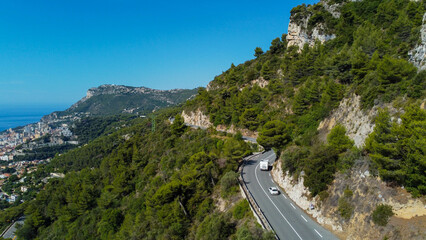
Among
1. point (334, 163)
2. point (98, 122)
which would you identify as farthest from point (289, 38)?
point (98, 122)

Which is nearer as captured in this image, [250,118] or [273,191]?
[273,191]

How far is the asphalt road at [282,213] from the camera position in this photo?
47.7ft

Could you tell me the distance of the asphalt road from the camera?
1454 cm

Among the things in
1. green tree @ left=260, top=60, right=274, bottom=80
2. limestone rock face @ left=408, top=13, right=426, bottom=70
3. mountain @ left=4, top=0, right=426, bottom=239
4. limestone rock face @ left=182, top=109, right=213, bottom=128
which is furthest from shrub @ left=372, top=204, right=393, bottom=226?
limestone rock face @ left=182, top=109, right=213, bottom=128

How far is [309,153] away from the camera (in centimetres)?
2050

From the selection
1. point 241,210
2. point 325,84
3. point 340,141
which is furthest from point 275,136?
point 325,84

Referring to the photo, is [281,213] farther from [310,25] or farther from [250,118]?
[310,25]

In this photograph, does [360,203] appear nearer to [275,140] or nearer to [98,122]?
[275,140]

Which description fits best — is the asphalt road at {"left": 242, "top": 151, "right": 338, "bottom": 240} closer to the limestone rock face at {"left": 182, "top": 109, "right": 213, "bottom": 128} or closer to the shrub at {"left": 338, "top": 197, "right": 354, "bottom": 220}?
the shrub at {"left": 338, "top": 197, "right": 354, "bottom": 220}

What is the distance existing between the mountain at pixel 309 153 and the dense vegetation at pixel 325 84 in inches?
5.5

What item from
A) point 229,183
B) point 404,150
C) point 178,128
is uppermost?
point 178,128

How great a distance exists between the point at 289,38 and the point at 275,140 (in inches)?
1673

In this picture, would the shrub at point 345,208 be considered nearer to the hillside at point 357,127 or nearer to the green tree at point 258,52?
the hillside at point 357,127

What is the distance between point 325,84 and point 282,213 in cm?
2242
